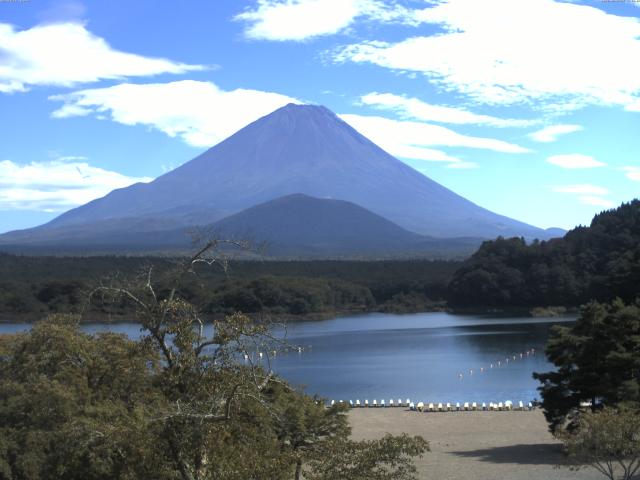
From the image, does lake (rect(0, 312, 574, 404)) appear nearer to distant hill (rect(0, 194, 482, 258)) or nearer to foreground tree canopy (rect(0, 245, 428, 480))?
foreground tree canopy (rect(0, 245, 428, 480))

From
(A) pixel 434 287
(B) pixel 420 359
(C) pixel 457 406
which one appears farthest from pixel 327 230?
(C) pixel 457 406

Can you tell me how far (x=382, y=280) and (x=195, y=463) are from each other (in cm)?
7301

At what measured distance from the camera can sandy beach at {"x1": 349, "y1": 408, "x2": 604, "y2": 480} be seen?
15820 mm

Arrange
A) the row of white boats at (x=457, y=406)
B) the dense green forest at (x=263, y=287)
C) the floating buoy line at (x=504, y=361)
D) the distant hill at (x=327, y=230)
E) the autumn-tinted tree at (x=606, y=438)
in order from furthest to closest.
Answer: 1. the distant hill at (x=327, y=230)
2. the dense green forest at (x=263, y=287)
3. the floating buoy line at (x=504, y=361)
4. the row of white boats at (x=457, y=406)
5. the autumn-tinted tree at (x=606, y=438)

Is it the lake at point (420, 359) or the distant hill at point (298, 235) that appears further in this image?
the distant hill at point (298, 235)

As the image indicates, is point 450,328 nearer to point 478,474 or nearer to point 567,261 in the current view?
point 567,261

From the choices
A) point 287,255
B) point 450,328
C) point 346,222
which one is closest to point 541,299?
point 450,328

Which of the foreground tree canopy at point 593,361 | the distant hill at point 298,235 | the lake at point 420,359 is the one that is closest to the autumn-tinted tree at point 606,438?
the foreground tree canopy at point 593,361

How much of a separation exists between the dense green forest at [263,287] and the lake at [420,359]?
14.0 feet

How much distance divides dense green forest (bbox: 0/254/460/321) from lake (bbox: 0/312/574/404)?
4274 mm

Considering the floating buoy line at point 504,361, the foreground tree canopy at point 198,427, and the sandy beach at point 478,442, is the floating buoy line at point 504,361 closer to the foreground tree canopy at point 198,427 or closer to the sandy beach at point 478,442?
the sandy beach at point 478,442

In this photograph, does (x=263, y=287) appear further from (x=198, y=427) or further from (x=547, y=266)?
(x=198, y=427)

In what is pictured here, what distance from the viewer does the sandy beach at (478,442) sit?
15820 millimetres

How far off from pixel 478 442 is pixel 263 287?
1781 inches
